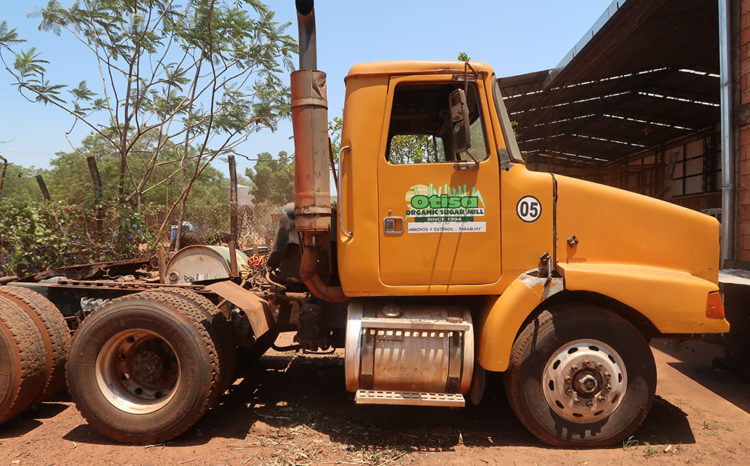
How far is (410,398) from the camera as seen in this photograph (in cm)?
306

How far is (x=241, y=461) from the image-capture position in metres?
2.99

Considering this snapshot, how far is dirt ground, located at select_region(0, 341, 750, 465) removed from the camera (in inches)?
119

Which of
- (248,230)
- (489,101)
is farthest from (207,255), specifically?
(248,230)

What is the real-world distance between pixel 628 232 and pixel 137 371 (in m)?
3.97

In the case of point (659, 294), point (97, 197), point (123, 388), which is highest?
point (97, 197)

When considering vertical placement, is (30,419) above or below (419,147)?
below

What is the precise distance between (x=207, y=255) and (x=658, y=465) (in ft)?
14.0

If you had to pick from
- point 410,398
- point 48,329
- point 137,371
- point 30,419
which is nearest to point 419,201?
point 410,398

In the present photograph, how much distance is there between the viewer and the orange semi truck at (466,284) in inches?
121

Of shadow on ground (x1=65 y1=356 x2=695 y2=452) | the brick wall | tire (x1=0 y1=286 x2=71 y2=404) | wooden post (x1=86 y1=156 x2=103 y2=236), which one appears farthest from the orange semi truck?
wooden post (x1=86 y1=156 x2=103 y2=236)

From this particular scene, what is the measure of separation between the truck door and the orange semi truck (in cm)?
1

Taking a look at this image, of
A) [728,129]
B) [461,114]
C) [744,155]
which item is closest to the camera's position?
[461,114]

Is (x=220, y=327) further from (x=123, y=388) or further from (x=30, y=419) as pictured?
(x=30, y=419)

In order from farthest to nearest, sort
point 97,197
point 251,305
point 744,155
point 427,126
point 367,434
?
1. point 97,197
2. point 744,155
3. point 427,126
4. point 251,305
5. point 367,434
